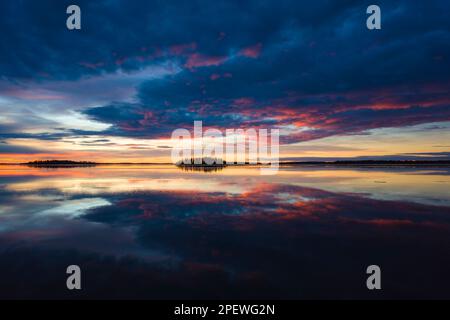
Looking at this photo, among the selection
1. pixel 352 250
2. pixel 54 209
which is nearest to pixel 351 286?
pixel 352 250

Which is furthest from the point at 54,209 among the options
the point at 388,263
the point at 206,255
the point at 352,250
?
the point at 388,263

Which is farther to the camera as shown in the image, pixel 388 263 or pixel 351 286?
pixel 388 263

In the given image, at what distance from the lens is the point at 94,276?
5656 mm

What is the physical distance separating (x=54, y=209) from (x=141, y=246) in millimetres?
7290

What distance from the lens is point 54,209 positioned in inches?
481

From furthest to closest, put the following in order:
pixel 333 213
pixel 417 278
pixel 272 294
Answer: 1. pixel 333 213
2. pixel 417 278
3. pixel 272 294

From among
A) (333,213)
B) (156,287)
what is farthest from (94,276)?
(333,213)

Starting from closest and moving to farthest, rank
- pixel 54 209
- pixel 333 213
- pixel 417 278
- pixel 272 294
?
1. pixel 272 294
2. pixel 417 278
3. pixel 333 213
4. pixel 54 209

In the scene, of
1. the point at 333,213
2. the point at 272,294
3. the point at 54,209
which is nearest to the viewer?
the point at 272,294
